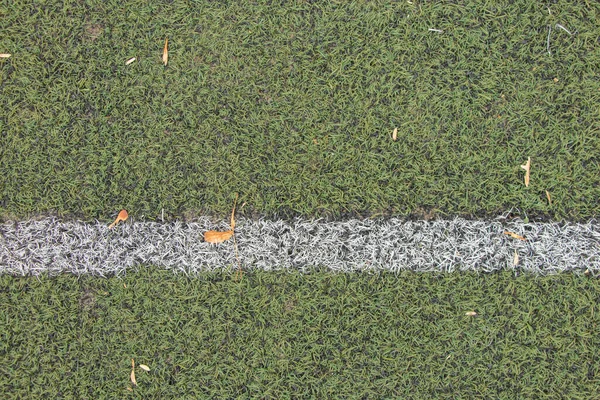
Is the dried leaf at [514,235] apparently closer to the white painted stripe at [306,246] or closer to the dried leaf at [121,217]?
the white painted stripe at [306,246]

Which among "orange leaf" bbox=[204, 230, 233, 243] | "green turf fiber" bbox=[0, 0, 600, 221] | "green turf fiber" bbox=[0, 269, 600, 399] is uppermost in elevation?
"green turf fiber" bbox=[0, 0, 600, 221]

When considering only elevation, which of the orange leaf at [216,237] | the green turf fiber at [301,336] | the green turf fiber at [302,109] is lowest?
the green turf fiber at [301,336]

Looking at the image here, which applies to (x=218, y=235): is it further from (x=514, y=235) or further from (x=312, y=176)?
(x=514, y=235)

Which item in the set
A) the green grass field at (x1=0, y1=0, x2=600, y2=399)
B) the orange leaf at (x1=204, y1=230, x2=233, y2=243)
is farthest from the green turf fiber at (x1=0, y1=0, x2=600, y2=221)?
the orange leaf at (x1=204, y1=230, x2=233, y2=243)

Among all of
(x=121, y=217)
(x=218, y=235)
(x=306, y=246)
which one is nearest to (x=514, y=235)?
(x=306, y=246)

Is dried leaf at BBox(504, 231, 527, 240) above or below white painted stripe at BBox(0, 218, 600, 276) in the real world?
above

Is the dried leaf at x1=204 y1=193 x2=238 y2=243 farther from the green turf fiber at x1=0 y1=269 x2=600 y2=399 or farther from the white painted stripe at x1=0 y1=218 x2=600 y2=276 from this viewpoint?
the green turf fiber at x1=0 y1=269 x2=600 y2=399

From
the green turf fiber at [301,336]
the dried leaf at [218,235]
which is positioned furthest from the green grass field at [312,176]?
the dried leaf at [218,235]
